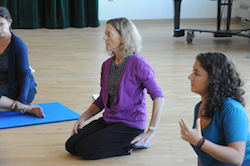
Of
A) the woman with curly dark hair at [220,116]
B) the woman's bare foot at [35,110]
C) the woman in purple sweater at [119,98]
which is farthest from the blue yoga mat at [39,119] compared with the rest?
the woman with curly dark hair at [220,116]

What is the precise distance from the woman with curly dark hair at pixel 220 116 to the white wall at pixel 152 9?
637 centimetres

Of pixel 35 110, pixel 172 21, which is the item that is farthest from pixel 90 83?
pixel 172 21

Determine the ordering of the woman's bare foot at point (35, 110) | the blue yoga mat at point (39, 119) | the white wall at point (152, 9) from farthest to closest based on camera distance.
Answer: the white wall at point (152, 9) → the woman's bare foot at point (35, 110) → the blue yoga mat at point (39, 119)

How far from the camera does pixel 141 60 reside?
6.34ft

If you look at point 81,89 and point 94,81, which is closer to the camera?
point 81,89

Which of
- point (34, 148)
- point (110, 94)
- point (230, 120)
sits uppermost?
point (230, 120)

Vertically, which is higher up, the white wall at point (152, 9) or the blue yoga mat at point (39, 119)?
the white wall at point (152, 9)

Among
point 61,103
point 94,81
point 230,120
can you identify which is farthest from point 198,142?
point 94,81

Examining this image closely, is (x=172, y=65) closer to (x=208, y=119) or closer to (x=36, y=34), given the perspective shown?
(x=208, y=119)

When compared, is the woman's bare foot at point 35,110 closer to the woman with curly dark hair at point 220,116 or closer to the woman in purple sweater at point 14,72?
the woman in purple sweater at point 14,72

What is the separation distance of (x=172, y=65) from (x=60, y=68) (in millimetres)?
1344

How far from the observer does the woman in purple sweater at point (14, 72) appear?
8.48ft

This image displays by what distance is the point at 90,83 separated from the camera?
139 inches

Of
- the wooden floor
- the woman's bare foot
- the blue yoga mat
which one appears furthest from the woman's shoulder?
the woman's bare foot
